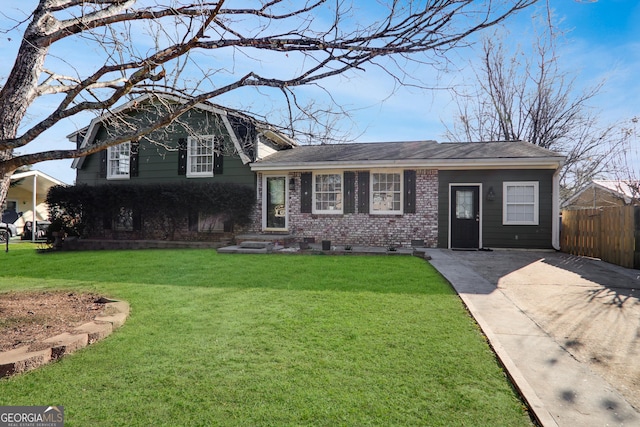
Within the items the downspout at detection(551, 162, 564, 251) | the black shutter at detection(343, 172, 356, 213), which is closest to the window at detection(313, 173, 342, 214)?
the black shutter at detection(343, 172, 356, 213)

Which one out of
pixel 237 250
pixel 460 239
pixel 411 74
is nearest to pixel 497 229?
pixel 460 239

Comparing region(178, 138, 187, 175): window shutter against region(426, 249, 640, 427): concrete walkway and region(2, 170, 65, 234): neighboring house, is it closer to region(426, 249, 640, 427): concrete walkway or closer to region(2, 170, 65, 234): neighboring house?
region(2, 170, 65, 234): neighboring house

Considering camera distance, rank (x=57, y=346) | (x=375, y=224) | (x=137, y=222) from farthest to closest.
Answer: (x=137, y=222) < (x=375, y=224) < (x=57, y=346)

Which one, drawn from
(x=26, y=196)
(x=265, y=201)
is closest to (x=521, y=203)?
(x=265, y=201)

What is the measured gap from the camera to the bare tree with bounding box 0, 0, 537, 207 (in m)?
3.39

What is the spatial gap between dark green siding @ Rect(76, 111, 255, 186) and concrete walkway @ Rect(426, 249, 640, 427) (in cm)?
996

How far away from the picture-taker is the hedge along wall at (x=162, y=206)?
12.6 metres

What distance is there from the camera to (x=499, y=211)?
11.4 m

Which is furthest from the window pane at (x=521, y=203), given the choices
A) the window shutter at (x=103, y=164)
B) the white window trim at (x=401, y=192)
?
the window shutter at (x=103, y=164)

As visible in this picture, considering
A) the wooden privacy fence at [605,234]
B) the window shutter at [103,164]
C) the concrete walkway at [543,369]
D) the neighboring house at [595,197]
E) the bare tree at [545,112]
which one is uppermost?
the bare tree at [545,112]

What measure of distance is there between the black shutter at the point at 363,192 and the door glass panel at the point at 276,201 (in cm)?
290

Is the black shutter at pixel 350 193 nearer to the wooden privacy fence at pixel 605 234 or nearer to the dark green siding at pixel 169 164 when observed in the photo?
the dark green siding at pixel 169 164

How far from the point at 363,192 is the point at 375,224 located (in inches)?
47.5
